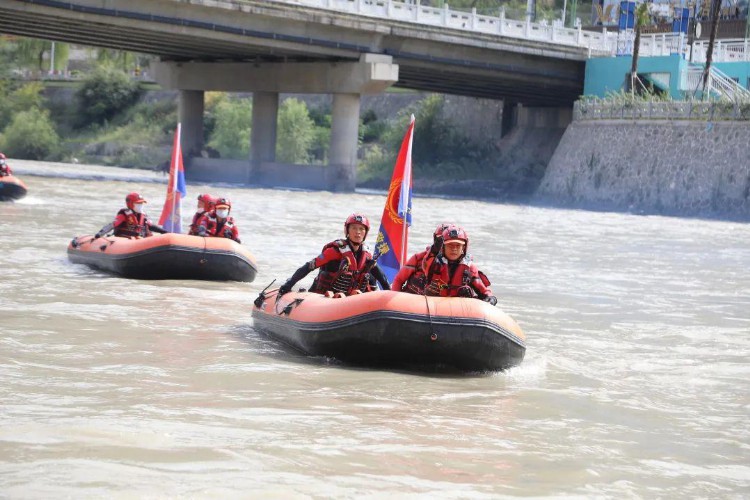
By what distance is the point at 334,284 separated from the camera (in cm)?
1184

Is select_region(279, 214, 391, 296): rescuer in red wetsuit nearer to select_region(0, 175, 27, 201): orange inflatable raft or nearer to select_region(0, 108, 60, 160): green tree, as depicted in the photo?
select_region(0, 175, 27, 201): orange inflatable raft

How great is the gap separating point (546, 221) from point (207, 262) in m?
19.7

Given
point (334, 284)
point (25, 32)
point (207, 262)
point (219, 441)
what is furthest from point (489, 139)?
point (219, 441)

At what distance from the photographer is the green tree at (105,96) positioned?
75.7m

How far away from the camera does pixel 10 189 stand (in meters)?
29.7

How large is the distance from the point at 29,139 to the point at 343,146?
25277 mm

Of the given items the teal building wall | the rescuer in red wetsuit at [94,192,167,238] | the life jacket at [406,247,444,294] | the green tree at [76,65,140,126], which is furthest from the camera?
the green tree at [76,65,140,126]

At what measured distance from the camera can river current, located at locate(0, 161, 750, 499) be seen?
23.7 feet

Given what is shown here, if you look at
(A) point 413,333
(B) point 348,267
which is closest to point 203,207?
(B) point 348,267

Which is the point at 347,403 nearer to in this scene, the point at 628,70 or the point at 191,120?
the point at 628,70

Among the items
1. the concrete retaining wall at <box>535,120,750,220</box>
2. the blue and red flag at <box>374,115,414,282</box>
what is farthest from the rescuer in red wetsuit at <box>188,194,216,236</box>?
the concrete retaining wall at <box>535,120,750,220</box>

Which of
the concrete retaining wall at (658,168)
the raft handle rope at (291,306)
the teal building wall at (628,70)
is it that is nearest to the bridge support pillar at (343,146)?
the concrete retaining wall at (658,168)

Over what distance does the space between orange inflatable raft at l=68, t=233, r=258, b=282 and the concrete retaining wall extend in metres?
24.3

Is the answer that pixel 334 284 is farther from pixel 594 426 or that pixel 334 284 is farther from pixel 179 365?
pixel 594 426
